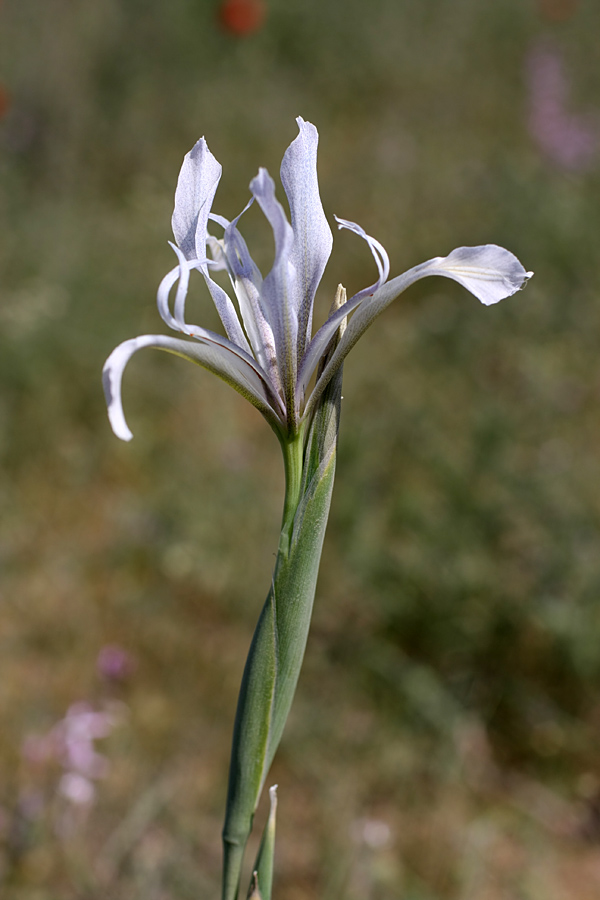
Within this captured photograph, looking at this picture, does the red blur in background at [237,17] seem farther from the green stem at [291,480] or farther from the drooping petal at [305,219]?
the green stem at [291,480]

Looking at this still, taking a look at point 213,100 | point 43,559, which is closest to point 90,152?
point 213,100

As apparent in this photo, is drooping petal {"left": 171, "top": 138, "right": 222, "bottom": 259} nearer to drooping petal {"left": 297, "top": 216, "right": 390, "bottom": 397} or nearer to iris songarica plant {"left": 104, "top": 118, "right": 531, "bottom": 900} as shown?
iris songarica plant {"left": 104, "top": 118, "right": 531, "bottom": 900}

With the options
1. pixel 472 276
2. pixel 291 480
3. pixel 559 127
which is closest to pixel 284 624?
pixel 291 480

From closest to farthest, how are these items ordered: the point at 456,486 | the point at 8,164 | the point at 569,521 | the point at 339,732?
the point at 339,732 < the point at 569,521 < the point at 456,486 < the point at 8,164

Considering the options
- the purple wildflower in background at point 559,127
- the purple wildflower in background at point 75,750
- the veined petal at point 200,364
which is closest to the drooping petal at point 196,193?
the veined petal at point 200,364

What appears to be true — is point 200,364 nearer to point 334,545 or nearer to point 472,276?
point 472,276

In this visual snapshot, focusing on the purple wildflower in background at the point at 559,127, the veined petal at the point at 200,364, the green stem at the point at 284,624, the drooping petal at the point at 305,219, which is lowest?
the green stem at the point at 284,624

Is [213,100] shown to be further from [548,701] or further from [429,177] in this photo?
[548,701]
